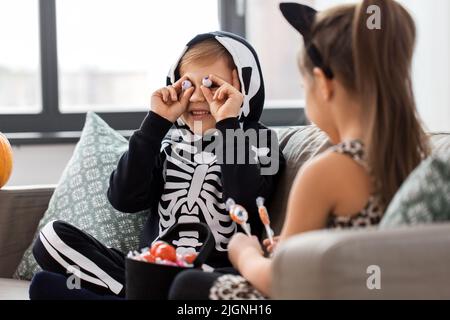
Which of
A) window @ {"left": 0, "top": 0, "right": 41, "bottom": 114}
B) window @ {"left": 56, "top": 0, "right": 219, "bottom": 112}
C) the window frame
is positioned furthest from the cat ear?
window @ {"left": 0, "top": 0, "right": 41, "bottom": 114}

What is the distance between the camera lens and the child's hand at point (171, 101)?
1991 millimetres

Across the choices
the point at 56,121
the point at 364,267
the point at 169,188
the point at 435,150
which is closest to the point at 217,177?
the point at 169,188

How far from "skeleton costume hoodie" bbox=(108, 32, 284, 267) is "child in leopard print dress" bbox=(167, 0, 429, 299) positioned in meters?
0.47

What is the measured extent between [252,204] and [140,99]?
Answer: 1.60m

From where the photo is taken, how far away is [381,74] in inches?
52.9

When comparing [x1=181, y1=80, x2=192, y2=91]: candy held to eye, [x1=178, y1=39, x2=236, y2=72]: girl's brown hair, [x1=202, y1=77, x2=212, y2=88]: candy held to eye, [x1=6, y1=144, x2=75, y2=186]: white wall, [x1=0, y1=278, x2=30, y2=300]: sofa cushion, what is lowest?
[x1=0, y1=278, x2=30, y2=300]: sofa cushion

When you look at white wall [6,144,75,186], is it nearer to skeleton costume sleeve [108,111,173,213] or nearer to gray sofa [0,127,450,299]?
skeleton costume sleeve [108,111,173,213]

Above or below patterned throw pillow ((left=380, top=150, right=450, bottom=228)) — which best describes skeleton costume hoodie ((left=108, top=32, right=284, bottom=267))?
below

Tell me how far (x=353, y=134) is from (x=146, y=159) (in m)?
0.72

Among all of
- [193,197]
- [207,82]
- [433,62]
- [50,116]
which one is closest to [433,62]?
[433,62]

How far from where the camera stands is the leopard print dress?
132 cm

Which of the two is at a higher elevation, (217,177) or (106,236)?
(217,177)
